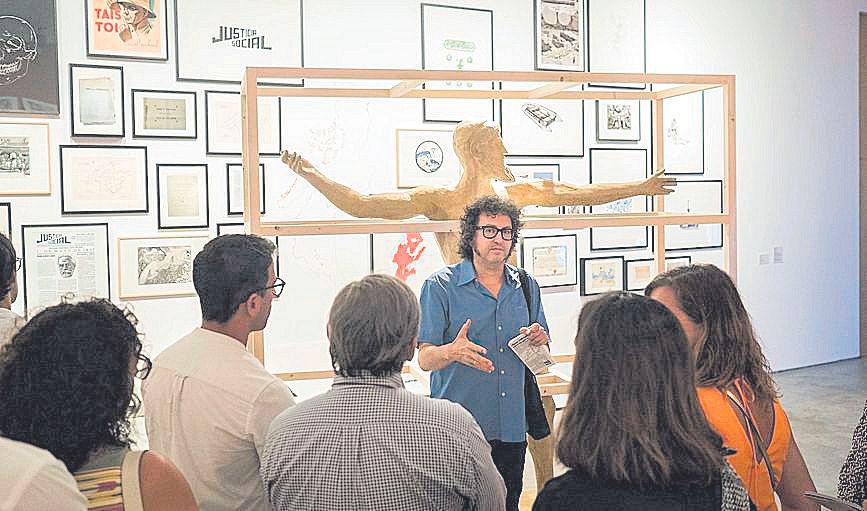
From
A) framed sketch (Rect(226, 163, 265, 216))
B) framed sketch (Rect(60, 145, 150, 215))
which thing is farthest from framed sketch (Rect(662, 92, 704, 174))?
framed sketch (Rect(60, 145, 150, 215))

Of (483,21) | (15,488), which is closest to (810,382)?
(483,21)

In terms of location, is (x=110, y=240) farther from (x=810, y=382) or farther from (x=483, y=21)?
(x=810, y=382)

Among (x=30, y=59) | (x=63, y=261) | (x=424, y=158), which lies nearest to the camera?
(x=30, y=59)

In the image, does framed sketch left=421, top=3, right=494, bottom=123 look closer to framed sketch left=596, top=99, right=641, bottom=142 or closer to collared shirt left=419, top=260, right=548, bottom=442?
framed sketch left=596, top=99, right=641, bottom=142

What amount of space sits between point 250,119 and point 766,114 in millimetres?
5255

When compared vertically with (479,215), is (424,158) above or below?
above

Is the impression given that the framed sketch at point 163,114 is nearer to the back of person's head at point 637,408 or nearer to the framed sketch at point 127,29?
the framed sketch at point 127,29

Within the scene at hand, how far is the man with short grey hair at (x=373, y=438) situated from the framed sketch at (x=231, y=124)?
141 inches

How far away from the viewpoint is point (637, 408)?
4.88 ft

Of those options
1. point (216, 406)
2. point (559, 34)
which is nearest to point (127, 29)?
point (559, 34)

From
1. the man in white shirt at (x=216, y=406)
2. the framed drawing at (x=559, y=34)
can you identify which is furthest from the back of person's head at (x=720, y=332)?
the framed drawing at (x=559, y=34)

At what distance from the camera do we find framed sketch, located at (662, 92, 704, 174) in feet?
22.7

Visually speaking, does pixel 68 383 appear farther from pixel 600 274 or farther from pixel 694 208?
pixel 694 208

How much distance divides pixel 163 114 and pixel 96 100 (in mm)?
360
